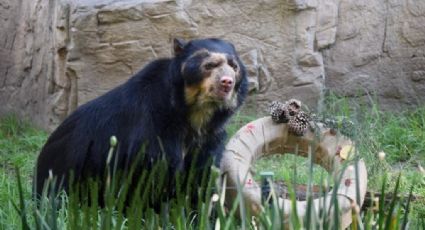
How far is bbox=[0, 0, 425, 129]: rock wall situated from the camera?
292 inches

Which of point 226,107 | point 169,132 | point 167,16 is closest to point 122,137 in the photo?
point 169,132

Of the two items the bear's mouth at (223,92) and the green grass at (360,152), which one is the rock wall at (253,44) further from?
the bear's mouth at (223,92)

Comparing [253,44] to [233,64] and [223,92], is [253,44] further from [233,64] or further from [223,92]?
[223,92]

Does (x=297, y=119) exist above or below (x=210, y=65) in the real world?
below

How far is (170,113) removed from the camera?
499 cm

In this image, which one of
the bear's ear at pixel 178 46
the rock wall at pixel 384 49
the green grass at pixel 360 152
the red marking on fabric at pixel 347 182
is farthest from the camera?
the rock wall at pixel 384 49

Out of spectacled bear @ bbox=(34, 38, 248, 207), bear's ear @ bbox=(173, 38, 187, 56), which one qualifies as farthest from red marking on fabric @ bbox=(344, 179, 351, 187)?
bear's ear @ bbox=(173, 38, 187, 56)

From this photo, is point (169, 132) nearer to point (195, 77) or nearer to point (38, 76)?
point (195, 77)

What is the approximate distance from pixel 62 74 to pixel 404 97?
3.13 metres

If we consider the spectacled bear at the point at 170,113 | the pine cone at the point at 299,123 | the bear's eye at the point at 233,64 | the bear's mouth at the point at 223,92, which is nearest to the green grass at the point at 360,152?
the pine cone at the point at 299,123

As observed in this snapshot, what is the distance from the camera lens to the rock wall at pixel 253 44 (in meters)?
7.42

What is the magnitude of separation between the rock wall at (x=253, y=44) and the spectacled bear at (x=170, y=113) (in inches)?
88.9

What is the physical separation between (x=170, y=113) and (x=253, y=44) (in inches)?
107

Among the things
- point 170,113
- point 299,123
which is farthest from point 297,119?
point 170,113
